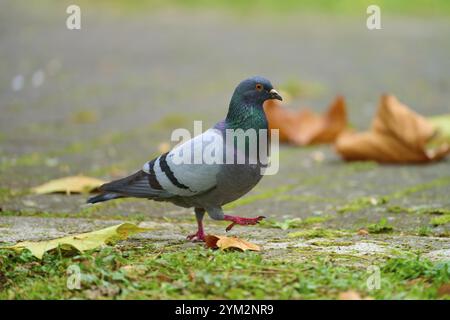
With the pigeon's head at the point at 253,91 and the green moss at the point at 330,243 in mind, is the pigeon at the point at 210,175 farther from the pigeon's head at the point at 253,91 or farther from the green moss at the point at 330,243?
the green moss at the point at 330,243

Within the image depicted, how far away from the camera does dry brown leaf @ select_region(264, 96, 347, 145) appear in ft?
21.7

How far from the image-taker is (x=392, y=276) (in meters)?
3.01

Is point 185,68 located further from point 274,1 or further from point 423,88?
point 274,1

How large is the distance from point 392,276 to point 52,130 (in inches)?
182

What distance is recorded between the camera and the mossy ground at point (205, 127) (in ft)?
9.80

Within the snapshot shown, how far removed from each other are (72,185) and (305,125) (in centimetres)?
242

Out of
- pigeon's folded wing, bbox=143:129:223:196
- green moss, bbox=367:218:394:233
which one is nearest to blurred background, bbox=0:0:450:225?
green moss, bbox=367:218:394:233

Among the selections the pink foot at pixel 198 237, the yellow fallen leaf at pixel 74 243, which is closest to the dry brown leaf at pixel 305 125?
the pink foot at pixel 198 237

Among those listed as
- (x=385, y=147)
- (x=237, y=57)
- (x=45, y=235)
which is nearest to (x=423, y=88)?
(x=237, y=57)

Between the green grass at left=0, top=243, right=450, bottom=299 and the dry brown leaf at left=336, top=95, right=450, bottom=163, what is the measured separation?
2.69 metres

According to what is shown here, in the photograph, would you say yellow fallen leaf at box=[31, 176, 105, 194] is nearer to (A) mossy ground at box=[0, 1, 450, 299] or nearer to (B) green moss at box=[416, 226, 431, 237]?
(A) mossy ground at box=[0, 1, 450, 299]

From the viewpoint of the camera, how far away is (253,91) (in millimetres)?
3979

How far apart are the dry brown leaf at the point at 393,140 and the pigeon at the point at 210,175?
6.37 feet

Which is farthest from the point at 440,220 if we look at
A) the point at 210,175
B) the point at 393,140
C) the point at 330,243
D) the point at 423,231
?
the point at 393,140
